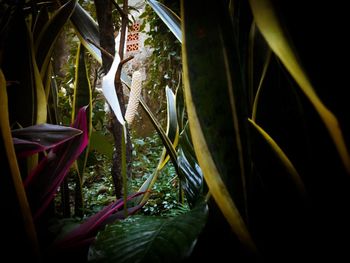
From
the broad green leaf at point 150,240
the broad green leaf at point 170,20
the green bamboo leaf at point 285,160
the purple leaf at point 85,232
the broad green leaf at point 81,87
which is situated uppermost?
the broad green leaf at point 170,20

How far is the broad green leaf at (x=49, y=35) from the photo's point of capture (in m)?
0.63

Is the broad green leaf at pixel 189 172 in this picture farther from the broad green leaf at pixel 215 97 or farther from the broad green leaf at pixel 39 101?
the broad green leaf at pixel 39 101

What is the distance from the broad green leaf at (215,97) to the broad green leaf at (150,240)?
2.7 inches

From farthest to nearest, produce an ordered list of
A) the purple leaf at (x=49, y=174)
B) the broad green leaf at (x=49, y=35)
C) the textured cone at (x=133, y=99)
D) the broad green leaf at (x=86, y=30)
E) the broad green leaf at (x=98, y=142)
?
the broad green leaf at (x=98, y=142)
the broad green leaf at (x=86, y=30)
the broad green leaf at (x=49, y=35)
the purple leaf at (x=49, y=174)
the textured cone at (x=133, y=99)

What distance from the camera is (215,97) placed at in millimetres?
357

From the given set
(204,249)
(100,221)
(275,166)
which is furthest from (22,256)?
(275,166)

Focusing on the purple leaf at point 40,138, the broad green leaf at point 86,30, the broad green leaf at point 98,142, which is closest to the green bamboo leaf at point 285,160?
the purple leaf at point 40,138

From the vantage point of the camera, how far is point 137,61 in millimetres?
4492

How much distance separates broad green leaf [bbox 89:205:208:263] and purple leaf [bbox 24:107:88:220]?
0.18 metres

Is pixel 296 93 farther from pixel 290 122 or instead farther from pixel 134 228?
pixel 134 228

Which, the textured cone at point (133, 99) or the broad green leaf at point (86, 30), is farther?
the broad green leaf at point (86, 30)

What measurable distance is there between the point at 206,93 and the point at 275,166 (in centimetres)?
14

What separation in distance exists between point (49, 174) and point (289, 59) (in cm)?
46

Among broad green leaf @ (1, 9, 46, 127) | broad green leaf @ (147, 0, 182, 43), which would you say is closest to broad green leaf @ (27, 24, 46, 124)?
broad green leaf @ (1, 9, 46, 127)
